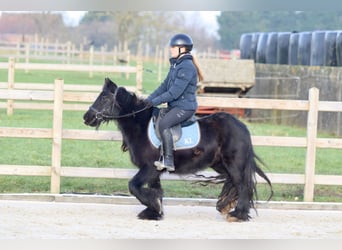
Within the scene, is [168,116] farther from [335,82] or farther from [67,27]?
[67,27]

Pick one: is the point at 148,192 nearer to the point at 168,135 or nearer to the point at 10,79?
the point at 168,135

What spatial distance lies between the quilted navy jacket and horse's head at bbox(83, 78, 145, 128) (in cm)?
34

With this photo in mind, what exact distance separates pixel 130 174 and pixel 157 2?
537cm

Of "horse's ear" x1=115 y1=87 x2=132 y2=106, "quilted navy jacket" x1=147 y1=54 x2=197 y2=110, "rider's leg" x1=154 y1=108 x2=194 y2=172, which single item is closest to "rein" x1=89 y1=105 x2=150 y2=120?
"horse's ear" x1=115 y1=87 x2=132 y2=106

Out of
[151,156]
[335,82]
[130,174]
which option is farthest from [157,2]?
[335,82]

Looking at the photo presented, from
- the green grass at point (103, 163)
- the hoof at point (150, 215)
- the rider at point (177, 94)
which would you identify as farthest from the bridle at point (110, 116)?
the green grass at point (103, 163)

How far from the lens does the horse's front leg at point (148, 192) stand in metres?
6.99

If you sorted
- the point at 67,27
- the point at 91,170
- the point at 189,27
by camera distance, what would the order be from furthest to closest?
1. the point at 189,27
2. the point at 67,27
3. the point at 91,170

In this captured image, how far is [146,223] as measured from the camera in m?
6.90

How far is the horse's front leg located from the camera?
22.9 feet

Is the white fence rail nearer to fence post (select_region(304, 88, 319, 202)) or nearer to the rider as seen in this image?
fence post (select_region(304, 88, 319, 202))

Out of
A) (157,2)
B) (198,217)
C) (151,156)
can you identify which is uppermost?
(157,2)

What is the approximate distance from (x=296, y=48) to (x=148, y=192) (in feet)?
52.4

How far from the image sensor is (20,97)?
841 centimetres
